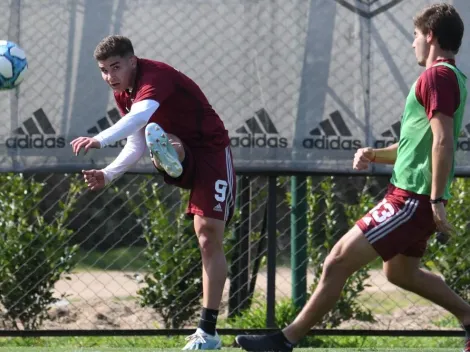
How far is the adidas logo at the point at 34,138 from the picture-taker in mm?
6008

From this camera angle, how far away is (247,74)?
6090mm

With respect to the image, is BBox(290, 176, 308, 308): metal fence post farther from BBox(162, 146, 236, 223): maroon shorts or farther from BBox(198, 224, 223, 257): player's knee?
BBox(198, 224, 223, 257): player's knee

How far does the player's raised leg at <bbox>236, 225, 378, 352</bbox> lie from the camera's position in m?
4.48

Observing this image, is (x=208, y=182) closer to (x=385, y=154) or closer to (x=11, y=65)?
(x=385, y=154)

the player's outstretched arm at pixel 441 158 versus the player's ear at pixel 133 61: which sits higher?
the player's ear at pixel 133 61

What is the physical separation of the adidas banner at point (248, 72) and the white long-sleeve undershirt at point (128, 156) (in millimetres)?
691

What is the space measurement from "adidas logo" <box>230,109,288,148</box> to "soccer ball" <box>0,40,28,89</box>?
53.4 inches

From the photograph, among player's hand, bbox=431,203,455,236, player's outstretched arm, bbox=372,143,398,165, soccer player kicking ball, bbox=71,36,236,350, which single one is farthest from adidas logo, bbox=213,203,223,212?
player's hand, bbox=431,203,455,236

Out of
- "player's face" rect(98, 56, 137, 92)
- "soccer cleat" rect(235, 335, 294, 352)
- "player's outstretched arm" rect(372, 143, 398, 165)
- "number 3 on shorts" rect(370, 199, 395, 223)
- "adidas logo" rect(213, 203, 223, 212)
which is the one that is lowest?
"soccer cleat" rect(235, 335, 294, 352)

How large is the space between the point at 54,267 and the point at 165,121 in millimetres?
1979

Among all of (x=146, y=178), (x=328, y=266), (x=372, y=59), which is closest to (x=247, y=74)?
(x=372, y=59)

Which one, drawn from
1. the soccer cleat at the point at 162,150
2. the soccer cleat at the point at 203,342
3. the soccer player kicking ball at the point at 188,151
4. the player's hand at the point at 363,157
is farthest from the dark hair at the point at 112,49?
the soccer cleat at the point at 203,342

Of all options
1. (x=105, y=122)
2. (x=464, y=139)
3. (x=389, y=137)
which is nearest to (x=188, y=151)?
(x=105, y=122)

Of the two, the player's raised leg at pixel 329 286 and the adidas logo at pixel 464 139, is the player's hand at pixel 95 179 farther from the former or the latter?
the adidas logo at pixel 464 139
